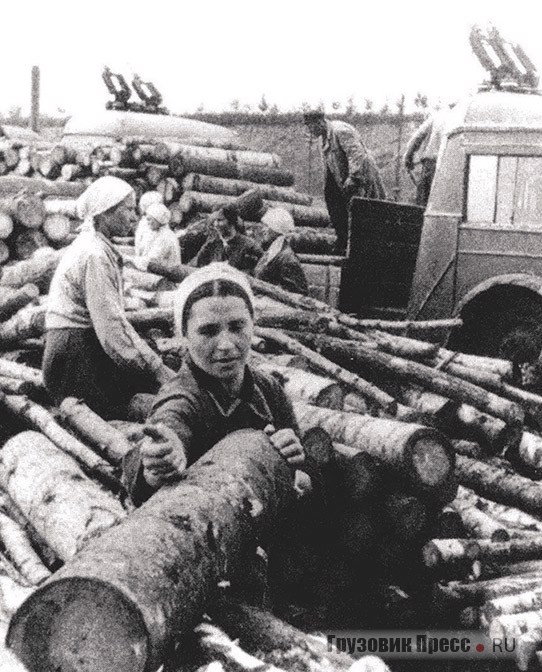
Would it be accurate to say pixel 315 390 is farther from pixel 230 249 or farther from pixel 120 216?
pixel 230 249

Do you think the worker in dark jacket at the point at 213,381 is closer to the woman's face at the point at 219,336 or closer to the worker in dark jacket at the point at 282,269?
the woman's face at the point at 219,336

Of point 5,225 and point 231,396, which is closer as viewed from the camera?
point 231,396

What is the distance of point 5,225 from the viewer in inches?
455

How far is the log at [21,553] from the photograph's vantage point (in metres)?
4.20

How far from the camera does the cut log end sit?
2.62m

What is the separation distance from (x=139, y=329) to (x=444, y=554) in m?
4.21

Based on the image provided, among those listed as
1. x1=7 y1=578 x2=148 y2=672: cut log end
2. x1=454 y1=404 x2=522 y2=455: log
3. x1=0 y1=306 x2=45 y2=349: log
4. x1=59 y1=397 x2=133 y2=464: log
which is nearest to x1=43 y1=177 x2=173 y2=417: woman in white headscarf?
x1=59 y1=397 x2=133 y2=464: log

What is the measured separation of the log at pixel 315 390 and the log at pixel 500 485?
932 millimetres

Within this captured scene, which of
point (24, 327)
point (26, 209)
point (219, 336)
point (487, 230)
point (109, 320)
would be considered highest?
point (219, 336)

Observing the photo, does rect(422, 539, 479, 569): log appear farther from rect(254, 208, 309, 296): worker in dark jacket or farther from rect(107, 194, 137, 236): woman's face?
rect(254, 208, 309, 296): worker in dark jacket

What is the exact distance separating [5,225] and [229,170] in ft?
15.6

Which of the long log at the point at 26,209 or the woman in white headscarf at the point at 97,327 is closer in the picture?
the woman in white headscarf at the point at 97,327

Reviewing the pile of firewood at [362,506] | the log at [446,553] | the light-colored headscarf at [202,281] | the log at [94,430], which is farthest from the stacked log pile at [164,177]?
the light-colored headscarf at [202,281]

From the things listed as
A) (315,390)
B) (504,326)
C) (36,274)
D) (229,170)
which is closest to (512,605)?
(315,390)
